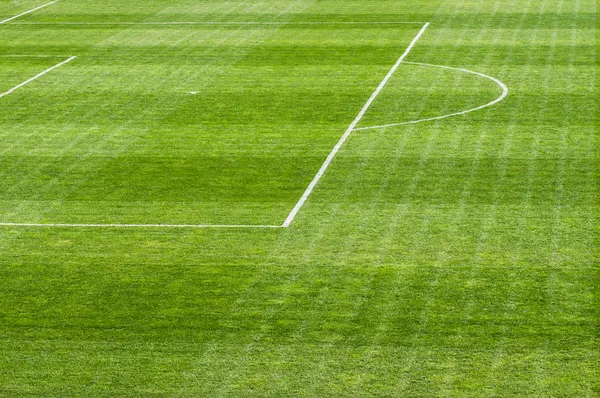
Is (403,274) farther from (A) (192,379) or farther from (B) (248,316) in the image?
(A) (192,379)

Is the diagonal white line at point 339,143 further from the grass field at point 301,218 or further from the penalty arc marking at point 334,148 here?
the grass field at point 301,218

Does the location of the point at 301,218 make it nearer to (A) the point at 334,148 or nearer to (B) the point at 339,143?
(A) the point at 334,148

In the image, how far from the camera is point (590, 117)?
22.8 meters

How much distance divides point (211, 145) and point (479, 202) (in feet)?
18.3

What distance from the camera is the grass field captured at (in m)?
12.7

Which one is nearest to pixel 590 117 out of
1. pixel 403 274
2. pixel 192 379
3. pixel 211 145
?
pixel 211 145

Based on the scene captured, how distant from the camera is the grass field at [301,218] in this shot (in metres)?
12.7

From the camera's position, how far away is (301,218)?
689 inches

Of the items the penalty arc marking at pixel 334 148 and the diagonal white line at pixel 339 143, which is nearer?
the penalty arc marking at pixel 334 148

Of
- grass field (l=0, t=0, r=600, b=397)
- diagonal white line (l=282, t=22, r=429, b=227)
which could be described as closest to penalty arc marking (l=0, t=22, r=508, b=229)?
diagonal white line (l=282, t=22, r=429, b=227)

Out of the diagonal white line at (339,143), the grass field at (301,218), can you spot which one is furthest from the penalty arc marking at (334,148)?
the grass field at (301,218)

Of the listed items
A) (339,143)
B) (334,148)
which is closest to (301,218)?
(334,148)

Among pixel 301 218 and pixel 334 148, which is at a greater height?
pixel 301 218

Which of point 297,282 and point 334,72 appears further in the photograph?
point 334,72
